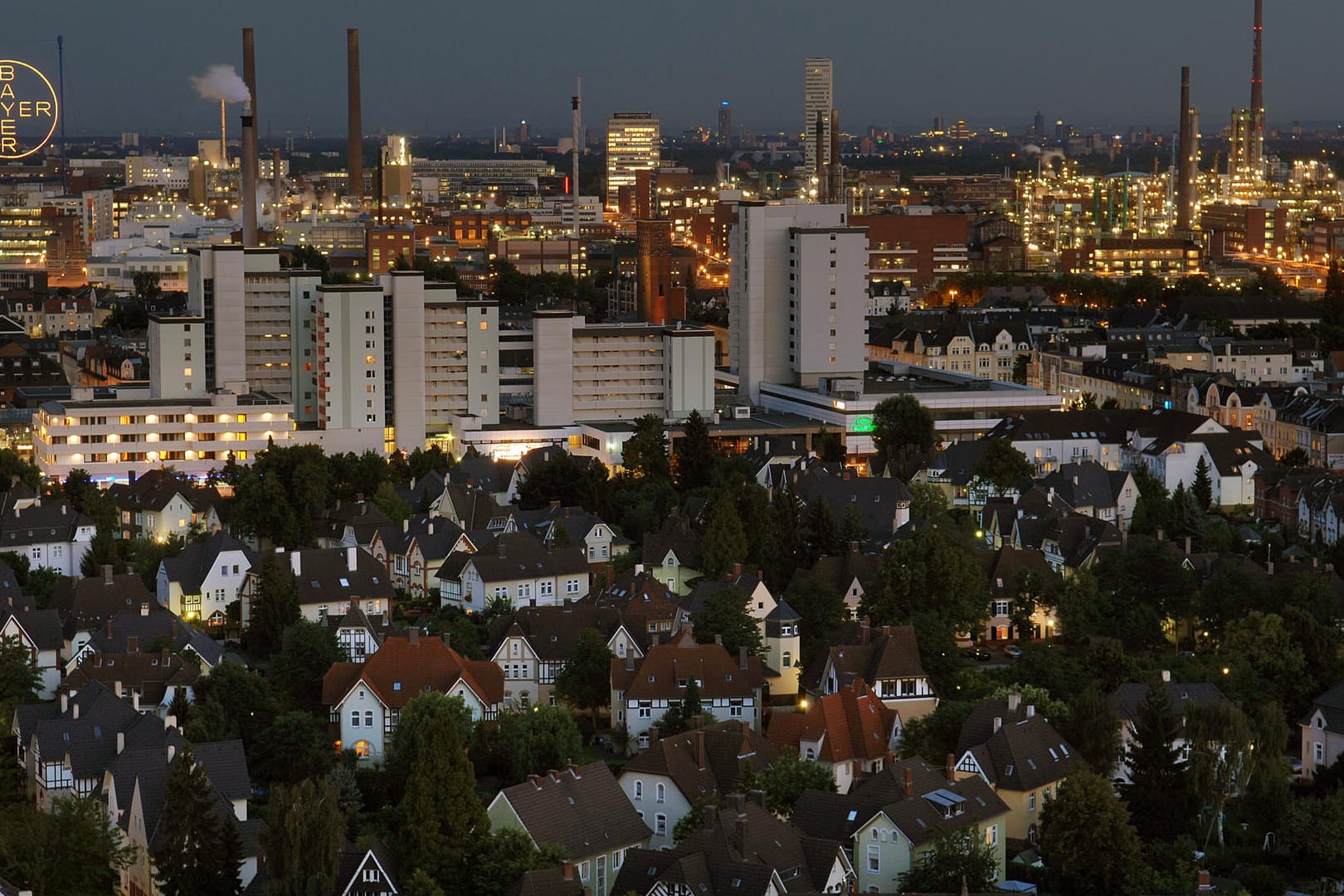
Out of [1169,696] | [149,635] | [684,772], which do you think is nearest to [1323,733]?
[1169,696]

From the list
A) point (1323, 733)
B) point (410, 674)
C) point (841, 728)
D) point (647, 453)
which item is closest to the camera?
point (841, 728)

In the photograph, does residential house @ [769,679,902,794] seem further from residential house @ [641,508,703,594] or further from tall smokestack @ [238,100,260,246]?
tall smokestack @ [238,100,260,246]

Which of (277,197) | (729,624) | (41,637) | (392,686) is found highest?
(277,197)

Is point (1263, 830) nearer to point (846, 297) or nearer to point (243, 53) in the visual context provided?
point (846, 297)

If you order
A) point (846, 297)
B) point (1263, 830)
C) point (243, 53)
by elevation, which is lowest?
point (1263, 830)

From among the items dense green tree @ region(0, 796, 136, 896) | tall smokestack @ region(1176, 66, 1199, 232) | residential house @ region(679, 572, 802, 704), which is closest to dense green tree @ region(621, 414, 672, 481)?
residential house @ region(679, 572, 802, 704)

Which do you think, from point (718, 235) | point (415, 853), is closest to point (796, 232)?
point (415, 853)

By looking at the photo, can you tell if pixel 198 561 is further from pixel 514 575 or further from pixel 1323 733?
pixel 1323 733
